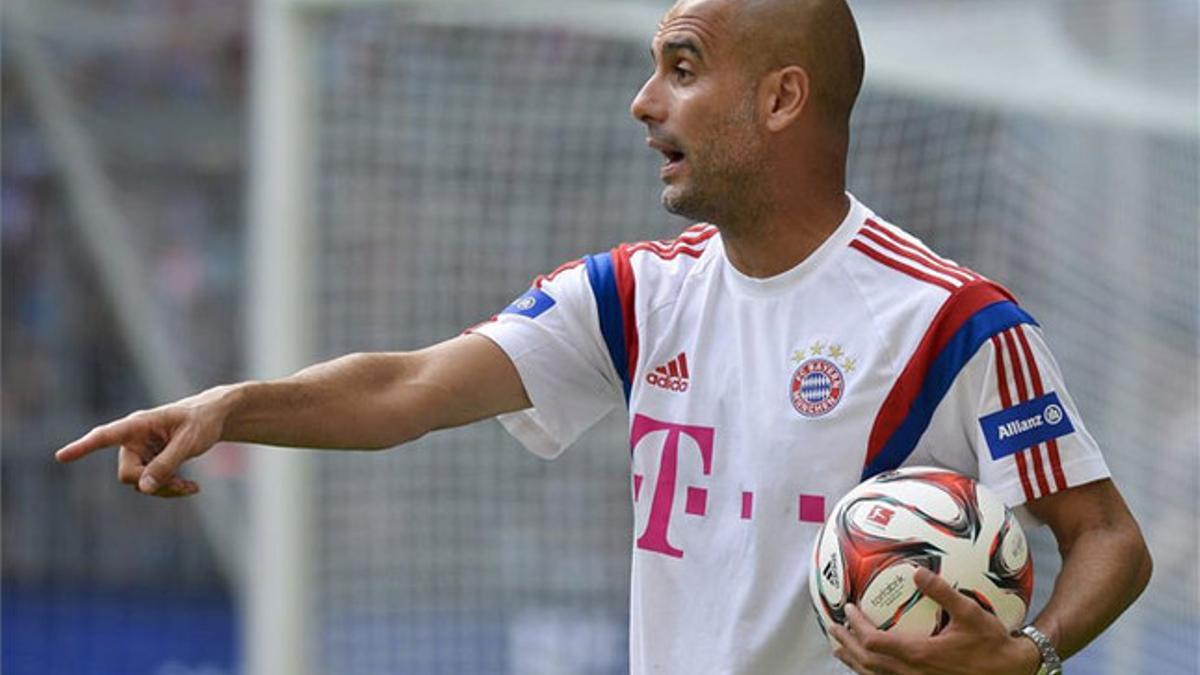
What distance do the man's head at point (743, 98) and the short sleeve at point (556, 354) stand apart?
0.35 metres

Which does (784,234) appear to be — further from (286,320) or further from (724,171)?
(286,320)

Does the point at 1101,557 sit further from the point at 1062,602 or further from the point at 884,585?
the point at 884,585

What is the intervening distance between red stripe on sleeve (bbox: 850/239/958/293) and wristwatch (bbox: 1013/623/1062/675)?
1.90 feet

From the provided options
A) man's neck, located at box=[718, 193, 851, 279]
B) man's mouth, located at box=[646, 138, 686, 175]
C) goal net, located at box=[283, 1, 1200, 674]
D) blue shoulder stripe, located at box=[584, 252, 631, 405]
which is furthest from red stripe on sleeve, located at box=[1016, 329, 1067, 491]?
goal net, located at box=[283, 1, 1200, 674]

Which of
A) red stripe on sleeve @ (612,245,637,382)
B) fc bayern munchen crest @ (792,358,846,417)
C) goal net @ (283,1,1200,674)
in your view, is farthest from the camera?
goal net @ (283,1,1200,674)

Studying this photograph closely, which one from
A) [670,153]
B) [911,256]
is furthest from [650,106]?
[911,256]

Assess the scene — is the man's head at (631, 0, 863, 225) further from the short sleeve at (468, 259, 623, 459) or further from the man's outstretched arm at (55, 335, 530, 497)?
the man's outstretched arm at (55, 335, 530, 497)

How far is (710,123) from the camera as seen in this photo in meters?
3.74

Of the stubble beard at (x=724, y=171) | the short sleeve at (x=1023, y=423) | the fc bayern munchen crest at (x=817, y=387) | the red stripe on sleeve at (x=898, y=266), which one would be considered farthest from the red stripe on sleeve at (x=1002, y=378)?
the stubble beard at (x=724, y=171)

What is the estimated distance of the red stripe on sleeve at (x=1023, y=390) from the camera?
353cm

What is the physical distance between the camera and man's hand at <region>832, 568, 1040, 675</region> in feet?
10.5

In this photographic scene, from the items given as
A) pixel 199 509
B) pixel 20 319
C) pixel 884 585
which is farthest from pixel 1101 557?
pixel 20 319

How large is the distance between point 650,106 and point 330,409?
0.74 metres

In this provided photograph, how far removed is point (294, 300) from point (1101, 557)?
12.4 feet
